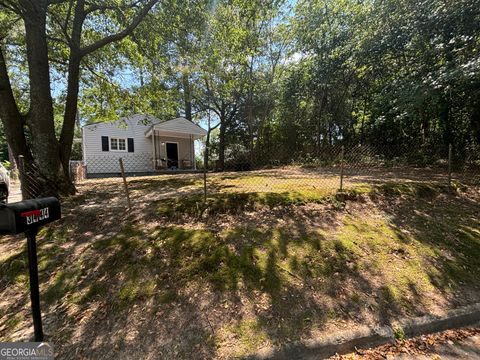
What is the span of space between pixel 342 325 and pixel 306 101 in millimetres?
16123

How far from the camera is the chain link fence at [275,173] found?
19.0 ft

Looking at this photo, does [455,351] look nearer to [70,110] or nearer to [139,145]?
[70,110]

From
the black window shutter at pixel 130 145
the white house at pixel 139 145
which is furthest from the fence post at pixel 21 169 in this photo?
the black window shutter at pixel 130 145

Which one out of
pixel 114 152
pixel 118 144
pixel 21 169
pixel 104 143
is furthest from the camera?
pixel 118 144

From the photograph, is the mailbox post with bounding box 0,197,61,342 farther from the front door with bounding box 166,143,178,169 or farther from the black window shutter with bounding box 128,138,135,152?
the front door with bounding box 166,143,178,169

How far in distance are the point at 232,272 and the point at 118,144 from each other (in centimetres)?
1629

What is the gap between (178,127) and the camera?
17922 millimetres

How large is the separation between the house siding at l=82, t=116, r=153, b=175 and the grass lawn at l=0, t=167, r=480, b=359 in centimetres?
1224

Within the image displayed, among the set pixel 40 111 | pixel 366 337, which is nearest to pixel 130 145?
pixel 40 111

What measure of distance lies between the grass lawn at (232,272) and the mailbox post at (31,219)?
0.69 metres

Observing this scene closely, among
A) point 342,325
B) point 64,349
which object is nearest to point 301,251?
point 342,325

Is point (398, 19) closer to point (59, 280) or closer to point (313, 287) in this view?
point (313, 287)

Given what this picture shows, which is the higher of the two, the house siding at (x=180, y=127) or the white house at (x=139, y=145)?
the house siding at (x=180, y=127)

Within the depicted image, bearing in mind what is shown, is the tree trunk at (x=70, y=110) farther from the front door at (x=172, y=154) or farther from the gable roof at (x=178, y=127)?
the front door at (x=172, y=154)
